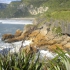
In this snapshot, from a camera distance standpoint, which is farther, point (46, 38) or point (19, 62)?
point (46, 38)

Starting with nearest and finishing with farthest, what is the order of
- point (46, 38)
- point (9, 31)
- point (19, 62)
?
point (19, 62) → point (46, 38) → point (9, 31)

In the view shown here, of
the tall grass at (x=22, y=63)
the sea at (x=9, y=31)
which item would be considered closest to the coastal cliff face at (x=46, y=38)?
the sea at (x=9, y=31)

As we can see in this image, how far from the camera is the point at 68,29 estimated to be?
53125 millimetres

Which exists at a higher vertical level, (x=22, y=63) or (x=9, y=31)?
(x=22, y=63)

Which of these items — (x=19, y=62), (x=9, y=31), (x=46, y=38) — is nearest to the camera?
(x=19, y=62)

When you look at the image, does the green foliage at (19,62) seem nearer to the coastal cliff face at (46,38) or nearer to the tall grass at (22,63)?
the tall grass at (22,63)

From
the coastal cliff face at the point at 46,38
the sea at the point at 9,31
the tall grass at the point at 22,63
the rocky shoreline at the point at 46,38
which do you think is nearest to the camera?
the tall grass at the point at 22,63

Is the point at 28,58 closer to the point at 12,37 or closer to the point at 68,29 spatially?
the point at 68,29

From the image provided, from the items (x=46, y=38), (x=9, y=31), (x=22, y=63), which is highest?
(x=22, y=63)

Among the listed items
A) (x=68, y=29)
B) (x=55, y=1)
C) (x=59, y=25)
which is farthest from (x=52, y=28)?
(x=55, y=1)

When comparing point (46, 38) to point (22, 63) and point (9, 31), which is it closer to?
point (9, 31)

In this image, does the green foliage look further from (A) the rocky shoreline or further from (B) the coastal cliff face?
(B) the coastal cliff face

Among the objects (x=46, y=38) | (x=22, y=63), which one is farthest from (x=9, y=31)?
(x=22, y=63)

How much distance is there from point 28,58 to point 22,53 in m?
0.18
